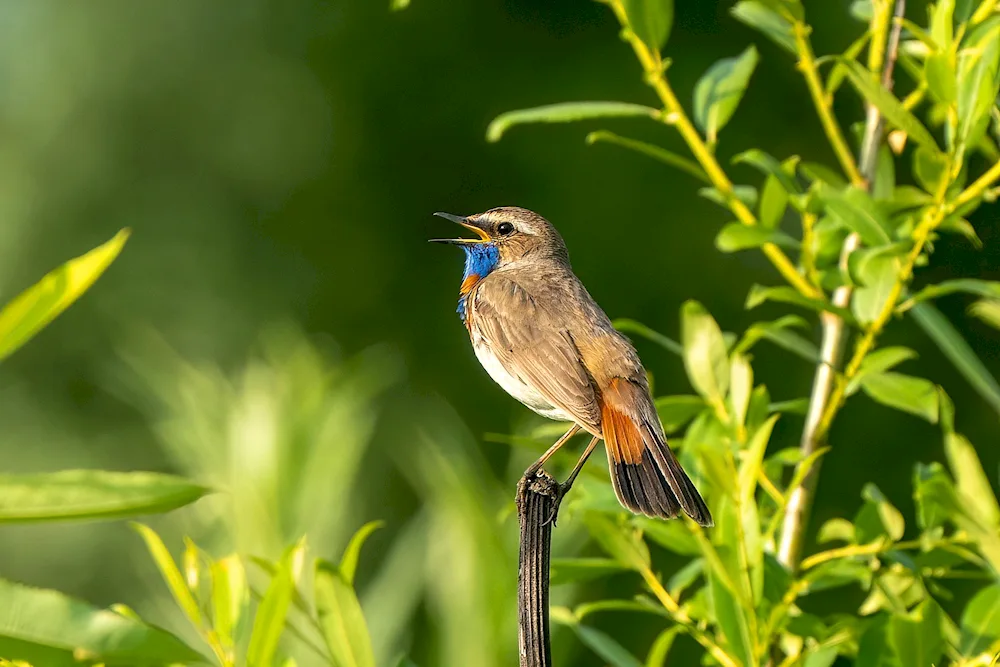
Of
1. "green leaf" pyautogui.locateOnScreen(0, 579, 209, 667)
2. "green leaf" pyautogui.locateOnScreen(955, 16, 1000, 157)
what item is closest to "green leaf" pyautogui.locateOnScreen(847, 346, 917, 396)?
"green leaf" pyautogui.locateOnScreen(955, 16, 1000, 157)

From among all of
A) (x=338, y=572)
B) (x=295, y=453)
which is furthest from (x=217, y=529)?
(x=338, y=572)

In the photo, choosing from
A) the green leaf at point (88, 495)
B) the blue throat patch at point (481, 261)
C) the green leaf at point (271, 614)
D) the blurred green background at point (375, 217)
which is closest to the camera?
the green leaf at point (88, 495)

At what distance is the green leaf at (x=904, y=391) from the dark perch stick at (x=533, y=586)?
0.56 m

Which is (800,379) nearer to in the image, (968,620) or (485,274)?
(485,274)

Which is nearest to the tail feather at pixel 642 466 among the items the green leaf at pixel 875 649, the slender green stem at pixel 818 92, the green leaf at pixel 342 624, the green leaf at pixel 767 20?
the green leaf at pixel 875 649

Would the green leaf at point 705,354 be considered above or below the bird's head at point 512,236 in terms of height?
below

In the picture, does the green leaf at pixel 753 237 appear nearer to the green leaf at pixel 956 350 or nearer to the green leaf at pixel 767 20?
the green leaf at pixel 956 350

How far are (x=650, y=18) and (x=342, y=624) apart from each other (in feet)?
3.31

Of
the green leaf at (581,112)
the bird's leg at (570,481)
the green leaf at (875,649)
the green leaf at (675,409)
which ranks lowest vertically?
the green leaf at (875,649)

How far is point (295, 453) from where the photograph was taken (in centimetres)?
154

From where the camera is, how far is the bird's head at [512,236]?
2.05 m

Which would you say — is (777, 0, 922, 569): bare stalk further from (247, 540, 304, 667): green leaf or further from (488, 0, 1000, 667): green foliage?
(247, 540, 304, 667): green leaf

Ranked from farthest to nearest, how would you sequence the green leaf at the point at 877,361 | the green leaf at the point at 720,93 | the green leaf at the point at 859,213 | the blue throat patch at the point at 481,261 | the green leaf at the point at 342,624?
the blue throat patch at the point at 481,261 < the green leaf at the point at 720,93 < the green leaf at the point at 877,361 < the green leaf at the point at 859,213 < the green leaf at the point at 342,624

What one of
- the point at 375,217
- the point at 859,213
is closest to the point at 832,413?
the point at 859,213
